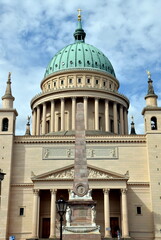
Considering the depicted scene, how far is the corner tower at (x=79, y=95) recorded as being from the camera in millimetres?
63781

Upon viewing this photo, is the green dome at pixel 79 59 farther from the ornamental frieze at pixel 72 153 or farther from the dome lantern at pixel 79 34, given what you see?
the ornamental frieze at pixel 72 153

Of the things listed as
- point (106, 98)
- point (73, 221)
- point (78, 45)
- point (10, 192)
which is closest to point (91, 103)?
point (106, 98)

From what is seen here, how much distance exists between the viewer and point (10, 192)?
50688mm

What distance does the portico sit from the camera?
46.4 metres

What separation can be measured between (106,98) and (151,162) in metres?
18.2

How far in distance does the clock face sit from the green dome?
44.0 metres

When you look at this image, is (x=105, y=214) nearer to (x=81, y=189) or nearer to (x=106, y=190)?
(x=106, y=190)

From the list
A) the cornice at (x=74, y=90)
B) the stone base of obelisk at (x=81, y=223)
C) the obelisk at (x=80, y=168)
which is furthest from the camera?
the cornice at (x=74, y=90)

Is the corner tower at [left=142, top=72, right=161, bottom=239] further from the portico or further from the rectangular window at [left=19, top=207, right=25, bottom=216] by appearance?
the rectangular window at [left=19, top=207, right=25, bottom=216]

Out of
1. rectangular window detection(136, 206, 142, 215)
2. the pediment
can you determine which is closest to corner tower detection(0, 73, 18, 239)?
the pediment

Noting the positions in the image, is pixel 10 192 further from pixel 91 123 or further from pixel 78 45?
pixel 78 45

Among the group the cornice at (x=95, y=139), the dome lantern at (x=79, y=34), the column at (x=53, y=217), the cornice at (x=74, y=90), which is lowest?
the column at (x=53, y=217)

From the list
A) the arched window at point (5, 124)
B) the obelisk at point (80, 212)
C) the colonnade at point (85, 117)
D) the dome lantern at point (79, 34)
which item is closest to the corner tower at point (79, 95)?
the colonnade at point (85, 117)

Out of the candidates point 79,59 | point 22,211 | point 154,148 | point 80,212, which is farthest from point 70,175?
point 79,59
